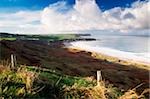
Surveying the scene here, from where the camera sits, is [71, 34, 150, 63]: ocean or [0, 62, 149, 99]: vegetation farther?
[71, 34, 150, 63]: ocean

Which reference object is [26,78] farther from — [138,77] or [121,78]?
[138,77]

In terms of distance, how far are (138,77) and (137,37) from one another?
271 feet

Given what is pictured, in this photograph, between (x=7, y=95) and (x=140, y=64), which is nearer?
(x=7, y=95)

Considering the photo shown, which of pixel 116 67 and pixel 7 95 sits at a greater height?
pixel 7 95

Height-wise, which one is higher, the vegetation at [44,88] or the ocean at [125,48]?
the vegetation at [44,88]

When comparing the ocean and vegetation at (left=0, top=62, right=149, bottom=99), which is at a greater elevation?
vegetation at (left=0, top=62, right=149, bottom=99)

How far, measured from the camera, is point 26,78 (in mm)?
13586

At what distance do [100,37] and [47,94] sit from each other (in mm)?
132196

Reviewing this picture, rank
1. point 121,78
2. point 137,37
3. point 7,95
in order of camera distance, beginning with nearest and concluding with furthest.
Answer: point 7,95 → point 121,78 → point 137,37

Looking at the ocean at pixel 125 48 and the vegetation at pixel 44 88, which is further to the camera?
the ocean at pixel 125 48

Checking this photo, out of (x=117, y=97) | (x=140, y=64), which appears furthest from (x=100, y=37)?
(x=117, y=97)

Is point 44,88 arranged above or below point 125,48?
above

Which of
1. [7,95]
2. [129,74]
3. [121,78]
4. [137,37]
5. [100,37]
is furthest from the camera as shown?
[100,37]

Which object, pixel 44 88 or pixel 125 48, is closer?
pixel 44 88
